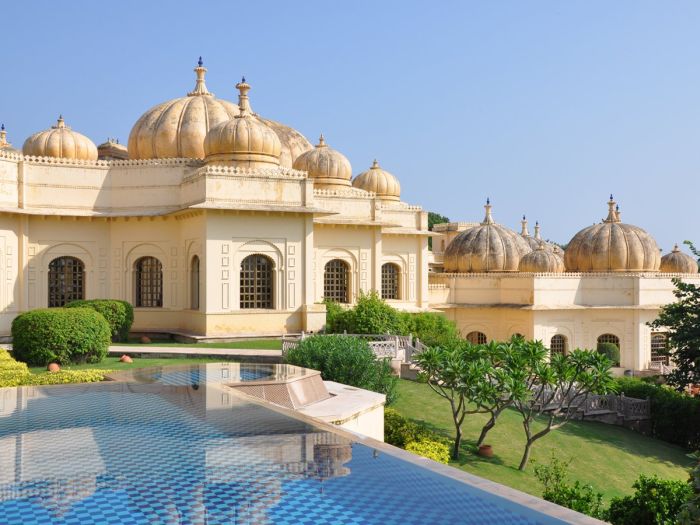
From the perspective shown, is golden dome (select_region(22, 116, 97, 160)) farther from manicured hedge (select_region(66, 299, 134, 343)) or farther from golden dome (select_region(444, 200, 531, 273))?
golden dome (select_region(444, 200, 531, 273))

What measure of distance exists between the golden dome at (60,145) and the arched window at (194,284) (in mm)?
5330

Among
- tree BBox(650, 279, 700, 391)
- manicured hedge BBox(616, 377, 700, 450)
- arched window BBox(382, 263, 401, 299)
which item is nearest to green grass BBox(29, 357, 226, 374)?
manicured hedge BBox(616, 377, 700, 450)

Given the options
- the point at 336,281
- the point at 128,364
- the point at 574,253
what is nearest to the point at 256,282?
the point at 336,281

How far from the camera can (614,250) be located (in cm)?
3055

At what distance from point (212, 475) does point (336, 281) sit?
20172 mm

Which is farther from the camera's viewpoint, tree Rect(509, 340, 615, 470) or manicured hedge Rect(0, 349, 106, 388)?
tree Rect(509, 340, 615, 470)

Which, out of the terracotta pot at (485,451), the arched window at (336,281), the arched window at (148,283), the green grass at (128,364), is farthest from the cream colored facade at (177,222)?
the terracotta pot at (485,451)

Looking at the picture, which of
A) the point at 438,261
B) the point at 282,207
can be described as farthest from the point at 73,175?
the point at 438,261

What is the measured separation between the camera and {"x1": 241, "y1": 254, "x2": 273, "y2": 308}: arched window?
21.4 meters

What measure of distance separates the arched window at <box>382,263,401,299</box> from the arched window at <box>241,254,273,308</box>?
694 cm

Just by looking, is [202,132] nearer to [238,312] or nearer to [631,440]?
[238,312]

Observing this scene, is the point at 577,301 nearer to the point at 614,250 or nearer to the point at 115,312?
the point at 614,250

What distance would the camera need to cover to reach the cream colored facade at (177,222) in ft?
68.6

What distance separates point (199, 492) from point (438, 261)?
38042 millimetres
